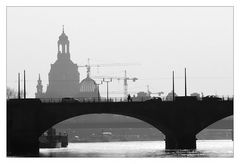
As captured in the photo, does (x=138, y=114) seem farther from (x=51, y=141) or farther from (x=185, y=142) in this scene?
(x=51, y=141)

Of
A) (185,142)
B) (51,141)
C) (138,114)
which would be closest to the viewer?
(185,142)

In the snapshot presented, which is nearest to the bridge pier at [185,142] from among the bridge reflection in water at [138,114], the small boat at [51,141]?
the bridge reflection in water at [138,114]

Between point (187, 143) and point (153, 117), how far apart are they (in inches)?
237

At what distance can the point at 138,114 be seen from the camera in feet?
467

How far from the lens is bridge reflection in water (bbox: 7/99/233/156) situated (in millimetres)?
137750

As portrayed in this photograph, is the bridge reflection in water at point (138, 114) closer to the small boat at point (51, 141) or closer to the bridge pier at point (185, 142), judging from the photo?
the bridge pier at point (185, 142)

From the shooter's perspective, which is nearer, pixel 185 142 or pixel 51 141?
pixel 185 142

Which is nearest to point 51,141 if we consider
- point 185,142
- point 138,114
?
point 138,114

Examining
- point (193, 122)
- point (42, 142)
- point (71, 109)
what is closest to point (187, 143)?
point (193, 122)

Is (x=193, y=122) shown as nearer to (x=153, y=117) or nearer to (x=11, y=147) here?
(x=153, y=117)

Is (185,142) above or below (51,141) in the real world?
above

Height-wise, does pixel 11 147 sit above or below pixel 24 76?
below

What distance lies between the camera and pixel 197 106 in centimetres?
14062

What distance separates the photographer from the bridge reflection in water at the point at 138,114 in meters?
138
